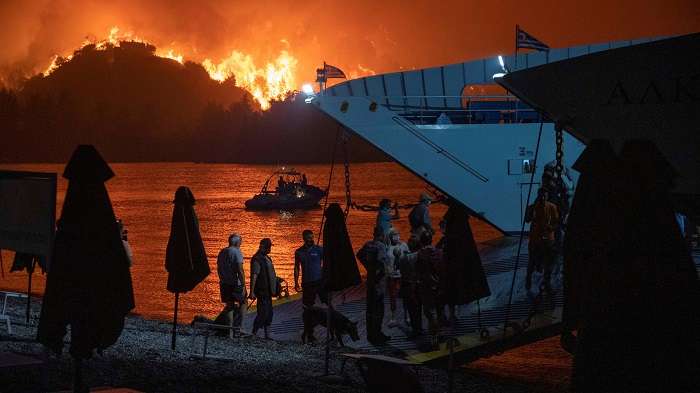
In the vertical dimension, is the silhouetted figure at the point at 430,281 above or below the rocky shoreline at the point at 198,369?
above

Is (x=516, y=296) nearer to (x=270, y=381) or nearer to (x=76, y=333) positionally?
(x=270, y=381)

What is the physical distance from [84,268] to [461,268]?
593cm

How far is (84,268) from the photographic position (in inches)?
328

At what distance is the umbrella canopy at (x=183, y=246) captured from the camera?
1338cm

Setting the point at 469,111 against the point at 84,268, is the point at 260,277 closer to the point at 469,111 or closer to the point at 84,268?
the point at 84,268

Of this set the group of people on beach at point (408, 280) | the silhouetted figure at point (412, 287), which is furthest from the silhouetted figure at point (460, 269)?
the silhouetted figure at point (412, 287)

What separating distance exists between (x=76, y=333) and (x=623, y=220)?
472 centimetres

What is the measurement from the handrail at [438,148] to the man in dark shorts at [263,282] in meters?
12.1

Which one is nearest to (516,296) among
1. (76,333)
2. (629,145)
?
(76,333)

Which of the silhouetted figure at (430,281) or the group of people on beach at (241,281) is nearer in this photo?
the silhouetted figure at (430,281)

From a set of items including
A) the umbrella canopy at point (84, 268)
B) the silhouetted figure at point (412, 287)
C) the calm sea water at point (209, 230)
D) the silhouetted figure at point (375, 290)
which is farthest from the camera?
the calm sea water at point (209, 230)

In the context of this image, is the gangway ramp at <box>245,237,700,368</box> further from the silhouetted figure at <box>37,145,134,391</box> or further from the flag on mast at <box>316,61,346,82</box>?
the flag on mast at <box>316,61,346,82</box>

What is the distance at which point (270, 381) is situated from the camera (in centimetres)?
1045

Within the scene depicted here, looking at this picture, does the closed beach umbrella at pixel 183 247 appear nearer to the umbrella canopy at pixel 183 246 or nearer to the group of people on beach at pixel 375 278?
the umbrella canopy at pixel 183 246
